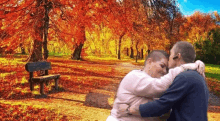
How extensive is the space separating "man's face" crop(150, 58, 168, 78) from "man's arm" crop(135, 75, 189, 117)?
38cm

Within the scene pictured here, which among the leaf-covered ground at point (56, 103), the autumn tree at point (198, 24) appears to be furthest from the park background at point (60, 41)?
the autumn tree at point (198, 24)

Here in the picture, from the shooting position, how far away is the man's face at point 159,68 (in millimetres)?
2602

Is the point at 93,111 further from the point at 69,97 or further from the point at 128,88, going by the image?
the point at 128,88

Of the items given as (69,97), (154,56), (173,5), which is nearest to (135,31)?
(173,5)

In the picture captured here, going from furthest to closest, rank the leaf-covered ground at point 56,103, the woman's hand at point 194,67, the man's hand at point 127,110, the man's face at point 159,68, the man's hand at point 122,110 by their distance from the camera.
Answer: the leaf-covered ground at point 56,103 → the man's face at point 159,68 → the man's hand at point 122,110 → the man's hand at point 127,110 → the woman's hand at point 194,67

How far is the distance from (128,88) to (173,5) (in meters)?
12.6

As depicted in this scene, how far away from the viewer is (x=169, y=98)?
2193 mm

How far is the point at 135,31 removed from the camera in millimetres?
14852

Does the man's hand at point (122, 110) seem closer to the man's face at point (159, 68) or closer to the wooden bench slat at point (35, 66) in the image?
the man's face at point (159, 68)

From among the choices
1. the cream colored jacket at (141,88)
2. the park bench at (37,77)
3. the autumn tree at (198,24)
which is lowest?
the park bench at (37,77)

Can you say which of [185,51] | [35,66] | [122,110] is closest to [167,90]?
[185,51]

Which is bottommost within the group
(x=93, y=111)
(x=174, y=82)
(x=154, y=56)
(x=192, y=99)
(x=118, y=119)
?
(x=93, y=111)

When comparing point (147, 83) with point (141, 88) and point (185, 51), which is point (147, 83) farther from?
point (185, 51)

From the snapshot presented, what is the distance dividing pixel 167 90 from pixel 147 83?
22 centimetres
